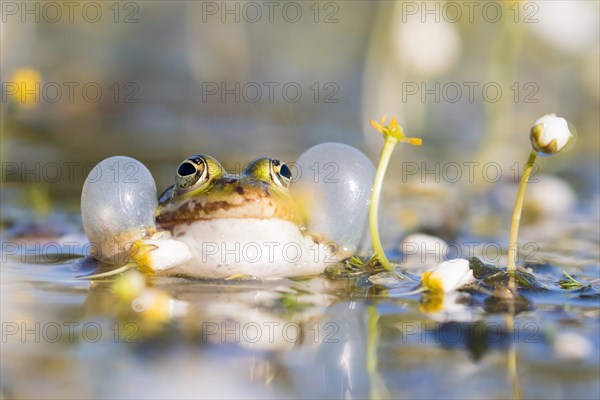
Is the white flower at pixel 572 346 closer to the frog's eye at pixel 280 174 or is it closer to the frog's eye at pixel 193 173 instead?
the frog's eye at pixel 280 174

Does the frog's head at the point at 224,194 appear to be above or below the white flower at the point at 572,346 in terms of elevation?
above

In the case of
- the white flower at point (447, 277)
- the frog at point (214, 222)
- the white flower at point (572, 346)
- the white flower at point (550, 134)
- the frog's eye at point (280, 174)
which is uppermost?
the white flower at point (550, 134)

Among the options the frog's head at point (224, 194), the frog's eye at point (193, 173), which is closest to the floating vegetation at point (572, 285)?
the frog's head at point (224, 194)

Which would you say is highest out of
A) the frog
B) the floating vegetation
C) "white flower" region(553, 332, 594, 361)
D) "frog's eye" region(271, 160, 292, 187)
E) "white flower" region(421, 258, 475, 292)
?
"frog's eye" region(271, 160, 292, 187)

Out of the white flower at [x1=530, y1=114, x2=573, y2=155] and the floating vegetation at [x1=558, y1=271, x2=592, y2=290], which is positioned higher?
the white flower at [x1=530, y1=114, x2=573, y2=155]

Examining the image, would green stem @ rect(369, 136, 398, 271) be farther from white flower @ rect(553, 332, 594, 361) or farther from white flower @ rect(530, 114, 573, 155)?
white flower @ rect(553, 332, 594, 361)

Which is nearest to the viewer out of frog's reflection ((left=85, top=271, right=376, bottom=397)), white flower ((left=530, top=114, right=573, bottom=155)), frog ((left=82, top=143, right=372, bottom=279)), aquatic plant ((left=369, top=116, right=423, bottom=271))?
frog's reflection ((left=85, top=271, right=376, bottom=397))

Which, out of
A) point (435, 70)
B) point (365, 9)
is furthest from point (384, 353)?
point (365, 9)

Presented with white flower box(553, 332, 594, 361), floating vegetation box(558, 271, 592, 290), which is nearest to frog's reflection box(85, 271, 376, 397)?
white flower box(553, 332, 594, 361)
